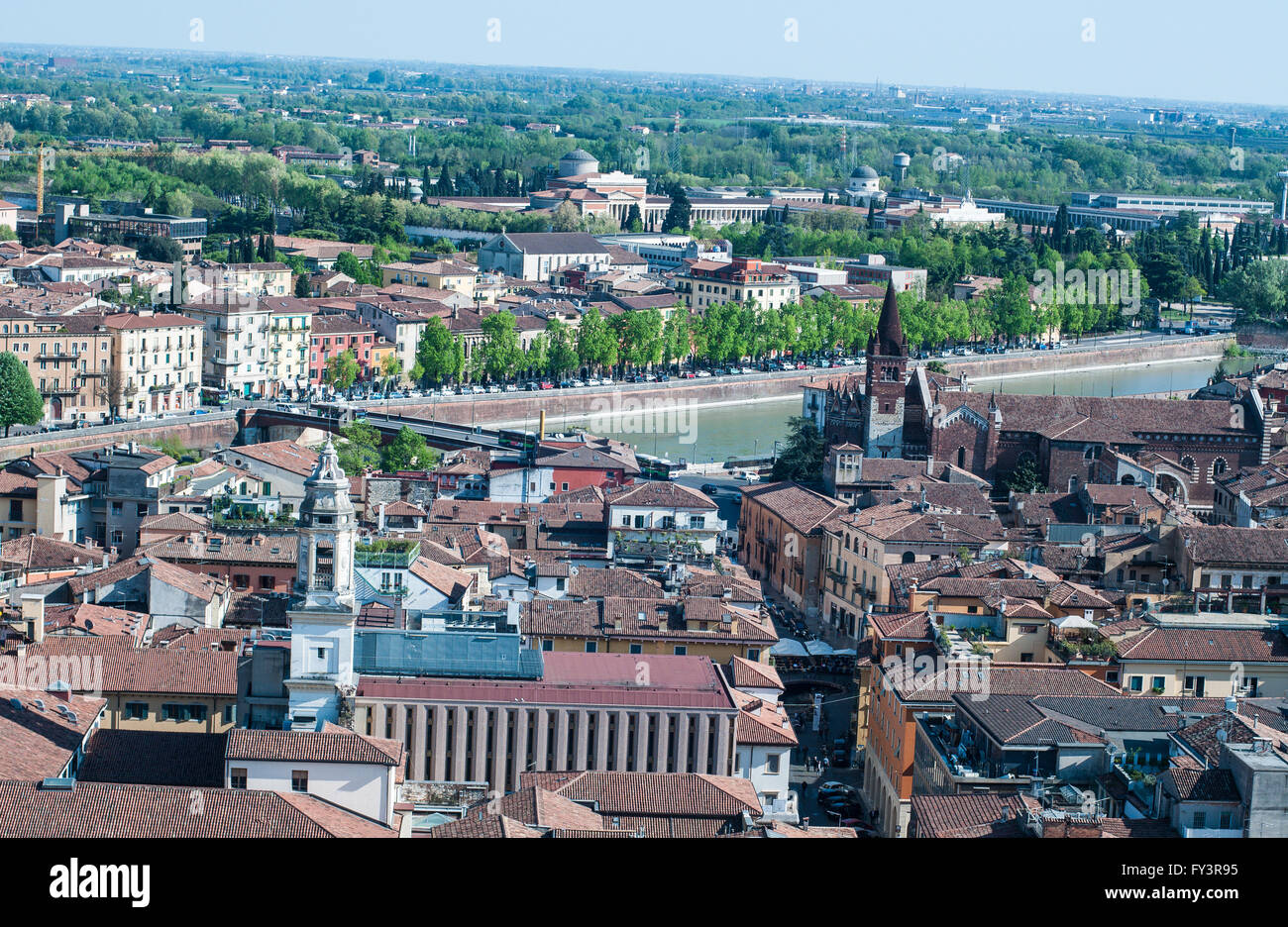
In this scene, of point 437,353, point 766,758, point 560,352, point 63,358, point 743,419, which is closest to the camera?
point 766,758

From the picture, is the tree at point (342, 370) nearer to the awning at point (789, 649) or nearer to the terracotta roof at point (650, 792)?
the awning at point (789, 649)

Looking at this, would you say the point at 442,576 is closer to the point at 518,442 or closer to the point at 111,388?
the point at 518,442

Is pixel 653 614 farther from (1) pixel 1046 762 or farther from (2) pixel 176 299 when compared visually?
(2) pixel 176 299

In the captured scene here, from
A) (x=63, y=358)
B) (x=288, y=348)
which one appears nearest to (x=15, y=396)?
(x=63, y=358)

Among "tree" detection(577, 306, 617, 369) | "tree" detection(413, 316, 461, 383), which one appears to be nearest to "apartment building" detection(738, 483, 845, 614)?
"tree" detection(413, 316, 461, 383)

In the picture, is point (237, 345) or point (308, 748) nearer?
point (308, 748)

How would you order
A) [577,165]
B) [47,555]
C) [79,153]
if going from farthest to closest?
[577,165] < [79,153] < [47,555]
